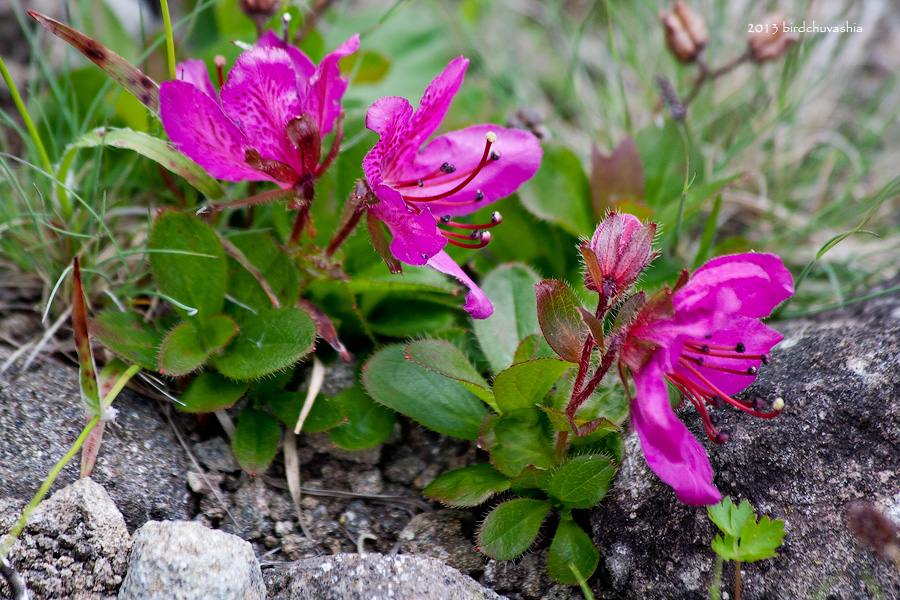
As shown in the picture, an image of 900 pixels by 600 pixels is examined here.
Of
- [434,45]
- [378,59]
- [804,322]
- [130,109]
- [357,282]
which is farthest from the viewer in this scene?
[434,45]

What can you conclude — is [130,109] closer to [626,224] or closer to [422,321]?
[422,321]

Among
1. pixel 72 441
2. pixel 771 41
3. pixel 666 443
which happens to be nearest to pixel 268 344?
Answer: pixel 72 441

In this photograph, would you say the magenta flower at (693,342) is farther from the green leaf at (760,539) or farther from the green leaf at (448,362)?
the green leaf at (448,362)

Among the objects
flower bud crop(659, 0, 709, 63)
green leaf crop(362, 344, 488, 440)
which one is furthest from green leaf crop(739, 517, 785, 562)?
flower bud crop(659, 0, 709, 63)

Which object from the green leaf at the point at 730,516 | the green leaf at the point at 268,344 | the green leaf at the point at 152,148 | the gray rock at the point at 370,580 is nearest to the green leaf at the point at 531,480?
the gray rock at the point at 370,580

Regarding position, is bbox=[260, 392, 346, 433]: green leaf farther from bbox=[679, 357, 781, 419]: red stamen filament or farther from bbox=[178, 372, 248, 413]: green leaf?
bbox=[679, 357, 781, 419]: red stamen filament

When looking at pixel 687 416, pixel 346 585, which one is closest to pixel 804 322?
pixel 687 416
